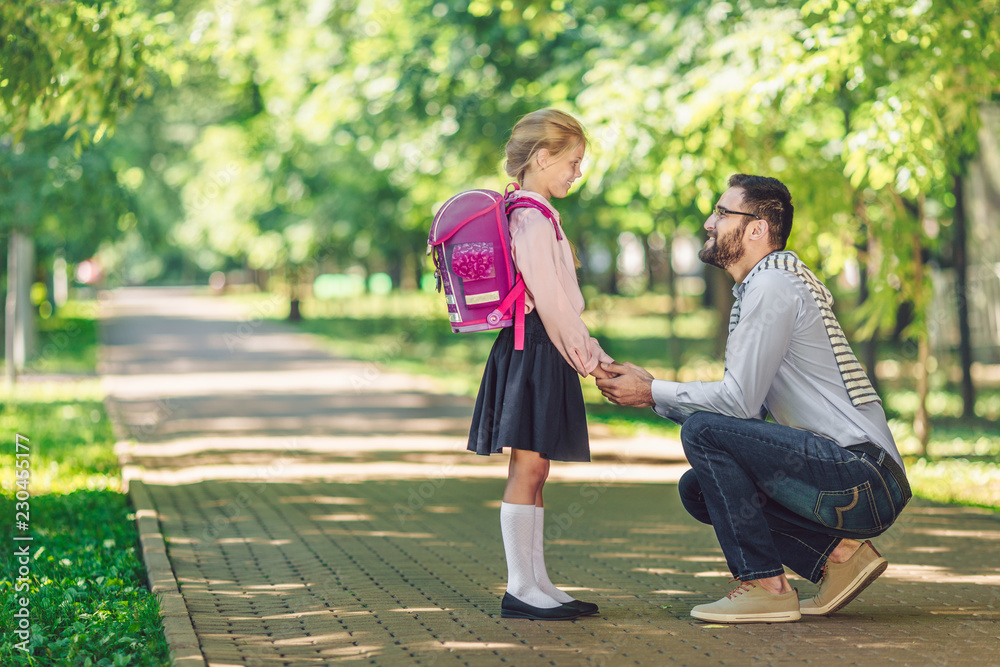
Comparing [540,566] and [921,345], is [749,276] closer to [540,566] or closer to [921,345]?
[540,566]

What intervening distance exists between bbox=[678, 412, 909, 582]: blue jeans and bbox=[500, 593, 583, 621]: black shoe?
704mm

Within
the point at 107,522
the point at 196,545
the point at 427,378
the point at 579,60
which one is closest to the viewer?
the point at 196,545

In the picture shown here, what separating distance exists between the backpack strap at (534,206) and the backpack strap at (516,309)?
0.25m

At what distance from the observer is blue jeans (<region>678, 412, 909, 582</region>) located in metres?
4.15

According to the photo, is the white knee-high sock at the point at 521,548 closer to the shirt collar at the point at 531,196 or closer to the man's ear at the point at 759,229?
the shirt collar at the point at 531,196

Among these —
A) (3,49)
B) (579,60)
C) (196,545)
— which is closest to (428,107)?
(579,60)

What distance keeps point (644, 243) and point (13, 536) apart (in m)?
24.3

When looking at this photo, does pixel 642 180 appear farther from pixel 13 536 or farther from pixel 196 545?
pixel 13 536

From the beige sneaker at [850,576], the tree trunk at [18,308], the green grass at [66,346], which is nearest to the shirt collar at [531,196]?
Answer: the beige sneaker at [850,576]

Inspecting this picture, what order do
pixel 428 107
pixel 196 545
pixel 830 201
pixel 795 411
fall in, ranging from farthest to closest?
pixel 428 107, pixel 830 201, pixel 196 545, pixel 795 411

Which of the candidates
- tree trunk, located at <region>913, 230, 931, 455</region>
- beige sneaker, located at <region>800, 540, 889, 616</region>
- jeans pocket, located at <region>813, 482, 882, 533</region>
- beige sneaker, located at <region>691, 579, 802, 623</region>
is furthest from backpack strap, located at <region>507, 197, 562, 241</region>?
tree trunk, located at <region>913, 230, 931, 455</region>

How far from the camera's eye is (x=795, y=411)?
4.33 meters

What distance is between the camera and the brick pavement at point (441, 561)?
13.7 feet

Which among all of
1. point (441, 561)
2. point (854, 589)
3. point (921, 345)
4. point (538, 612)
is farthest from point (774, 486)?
point (921, 345)
